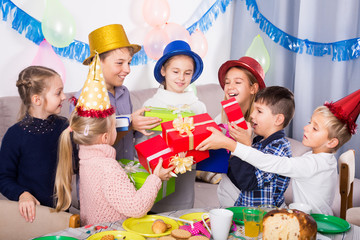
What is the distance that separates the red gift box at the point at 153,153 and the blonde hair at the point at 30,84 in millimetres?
Result: 726

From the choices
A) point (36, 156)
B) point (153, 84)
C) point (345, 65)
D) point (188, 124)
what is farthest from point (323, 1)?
point (36, 156)

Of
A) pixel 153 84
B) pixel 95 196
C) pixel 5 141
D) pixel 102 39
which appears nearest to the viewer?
pixel 95 196

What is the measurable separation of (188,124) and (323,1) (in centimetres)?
269

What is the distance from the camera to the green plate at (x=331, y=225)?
1.63 metres

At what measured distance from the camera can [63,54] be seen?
134 inches

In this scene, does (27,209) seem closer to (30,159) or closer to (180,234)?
(30,159)

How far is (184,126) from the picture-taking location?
1.88m

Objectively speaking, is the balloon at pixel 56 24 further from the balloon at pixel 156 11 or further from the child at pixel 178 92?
the balloon at pixel 156 11

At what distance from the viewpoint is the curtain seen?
3.81 m

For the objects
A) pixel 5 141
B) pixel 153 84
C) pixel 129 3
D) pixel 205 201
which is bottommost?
pixel 205 201

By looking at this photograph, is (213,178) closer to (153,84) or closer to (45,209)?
(153,84)

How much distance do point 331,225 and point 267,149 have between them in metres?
0.48

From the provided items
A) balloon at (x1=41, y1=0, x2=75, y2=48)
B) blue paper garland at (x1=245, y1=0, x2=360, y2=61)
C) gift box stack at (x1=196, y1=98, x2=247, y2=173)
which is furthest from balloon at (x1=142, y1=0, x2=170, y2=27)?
gift box stack at (x1=196, y1=98, x2=247, y2=173)

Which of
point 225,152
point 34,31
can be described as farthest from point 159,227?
point 34,31
